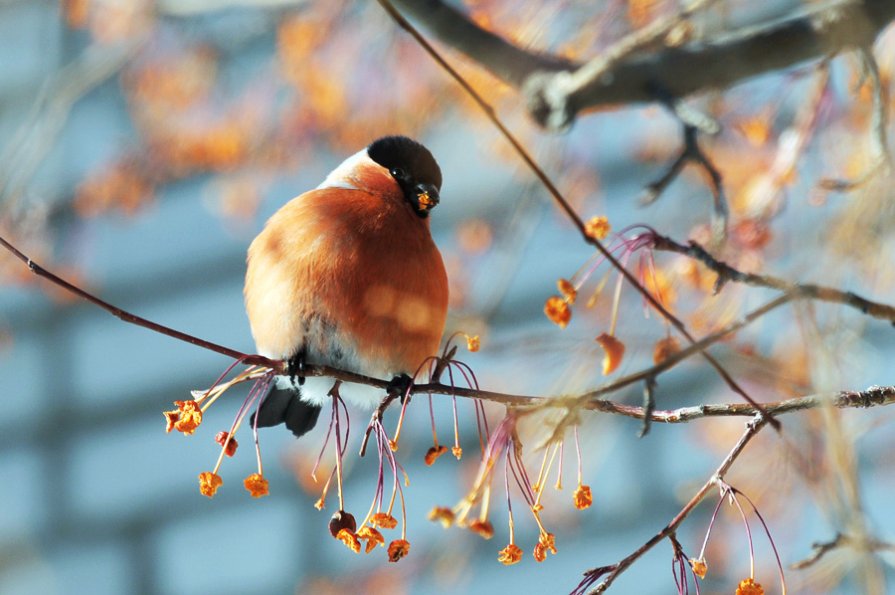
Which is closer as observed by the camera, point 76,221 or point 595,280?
point 595,280

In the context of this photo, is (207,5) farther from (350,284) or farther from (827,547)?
(827,547)

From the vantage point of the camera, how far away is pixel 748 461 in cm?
284

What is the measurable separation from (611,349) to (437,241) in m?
3.54

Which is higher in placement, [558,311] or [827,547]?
[558,311]

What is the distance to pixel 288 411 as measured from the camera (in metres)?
2.28

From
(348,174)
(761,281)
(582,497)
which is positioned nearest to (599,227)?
(761,281)

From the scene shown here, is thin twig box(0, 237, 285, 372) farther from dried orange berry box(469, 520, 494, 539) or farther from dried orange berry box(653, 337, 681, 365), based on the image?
dried orange berry box(653, 337, 681, 365)

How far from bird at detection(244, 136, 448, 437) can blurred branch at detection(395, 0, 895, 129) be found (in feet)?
0.96

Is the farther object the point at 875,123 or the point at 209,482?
the point at 875,123

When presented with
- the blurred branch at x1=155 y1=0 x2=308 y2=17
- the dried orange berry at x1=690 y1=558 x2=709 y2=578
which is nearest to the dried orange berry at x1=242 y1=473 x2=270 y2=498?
the dried orange berry at x1=690 y1=558 x2=709 y2=578

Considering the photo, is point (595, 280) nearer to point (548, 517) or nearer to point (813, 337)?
point (548, 517)

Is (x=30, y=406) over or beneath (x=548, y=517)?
over

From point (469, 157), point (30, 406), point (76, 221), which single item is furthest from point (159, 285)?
point (469, 157)

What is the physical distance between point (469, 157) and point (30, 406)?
13.3 feet
